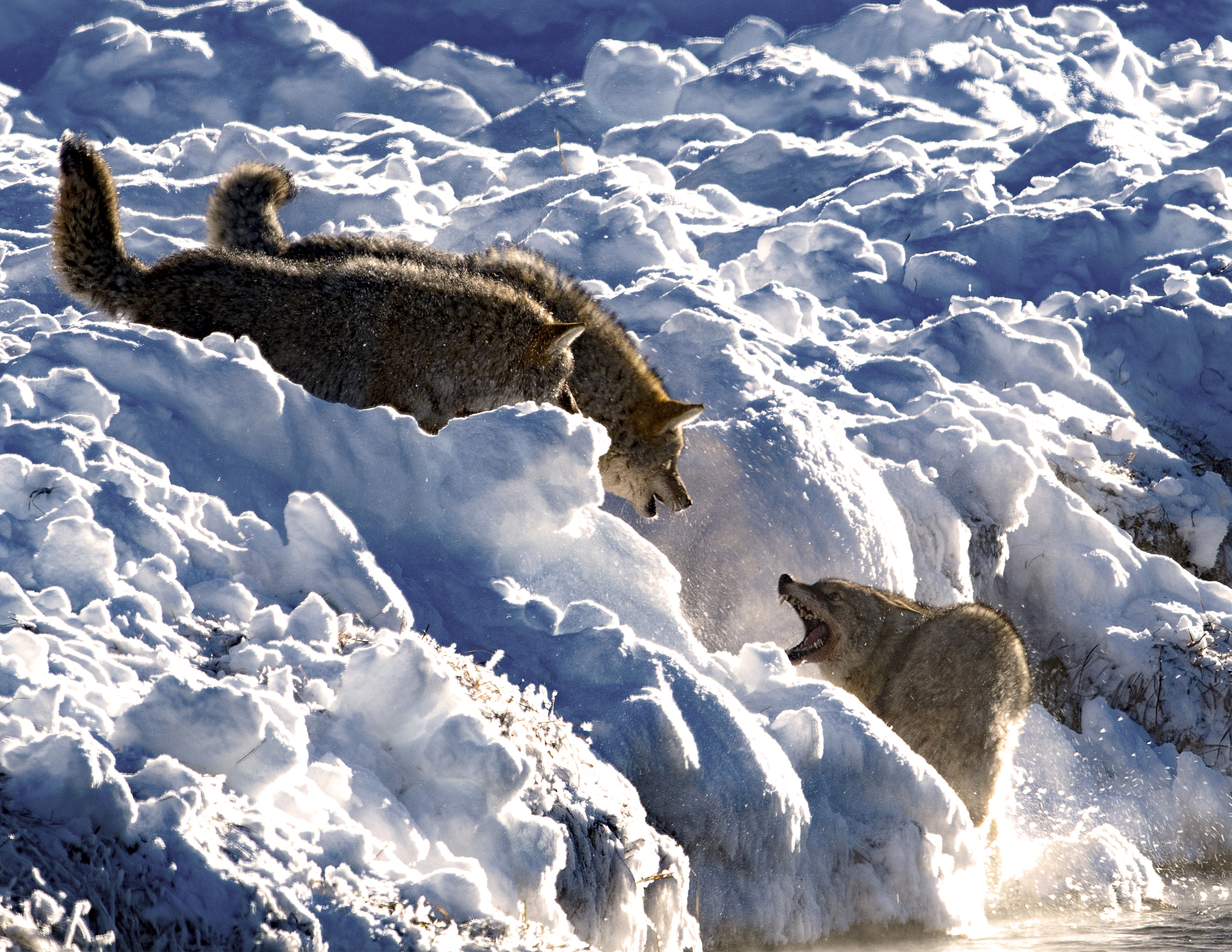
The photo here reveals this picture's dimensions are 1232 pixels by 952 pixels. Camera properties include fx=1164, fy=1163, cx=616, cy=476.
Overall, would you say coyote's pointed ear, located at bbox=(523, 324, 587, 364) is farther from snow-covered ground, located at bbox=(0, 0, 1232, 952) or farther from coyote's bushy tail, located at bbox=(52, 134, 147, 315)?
coyote's bushy tail, located at bbox=(52, 134, 147, 315)

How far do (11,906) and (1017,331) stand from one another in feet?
37.0

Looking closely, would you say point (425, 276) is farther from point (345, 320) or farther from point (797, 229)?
point (797, 229)

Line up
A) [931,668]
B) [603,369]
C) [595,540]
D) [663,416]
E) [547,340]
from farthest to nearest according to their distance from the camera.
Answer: [603,369] < [663,416] < [931,668] < [547,340] < [595,540]

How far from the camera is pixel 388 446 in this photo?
179 inches

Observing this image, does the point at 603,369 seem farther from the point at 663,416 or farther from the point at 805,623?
the point at 805,623

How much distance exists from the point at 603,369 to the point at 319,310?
7.27ft

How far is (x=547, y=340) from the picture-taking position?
620 cm

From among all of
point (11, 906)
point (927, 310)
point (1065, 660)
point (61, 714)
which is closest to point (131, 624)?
point (61, 714)


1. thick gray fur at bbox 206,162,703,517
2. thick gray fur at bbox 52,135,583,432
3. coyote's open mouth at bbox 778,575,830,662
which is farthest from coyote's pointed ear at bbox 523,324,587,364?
coyote's open mouth at bbox 778,575,830,662

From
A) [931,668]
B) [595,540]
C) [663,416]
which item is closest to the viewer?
[595,540]

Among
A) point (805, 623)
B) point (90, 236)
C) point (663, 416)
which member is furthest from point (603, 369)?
point (90, 236)

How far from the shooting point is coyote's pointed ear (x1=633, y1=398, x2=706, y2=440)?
717cm

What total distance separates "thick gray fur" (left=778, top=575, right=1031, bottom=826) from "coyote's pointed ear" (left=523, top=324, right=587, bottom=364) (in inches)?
77.8

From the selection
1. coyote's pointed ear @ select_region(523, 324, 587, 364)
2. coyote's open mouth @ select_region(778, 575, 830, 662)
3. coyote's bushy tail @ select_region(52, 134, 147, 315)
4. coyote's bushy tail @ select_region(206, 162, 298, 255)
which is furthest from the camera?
coyote's bushy tail @ select_region(206, 162, 298, 255)
